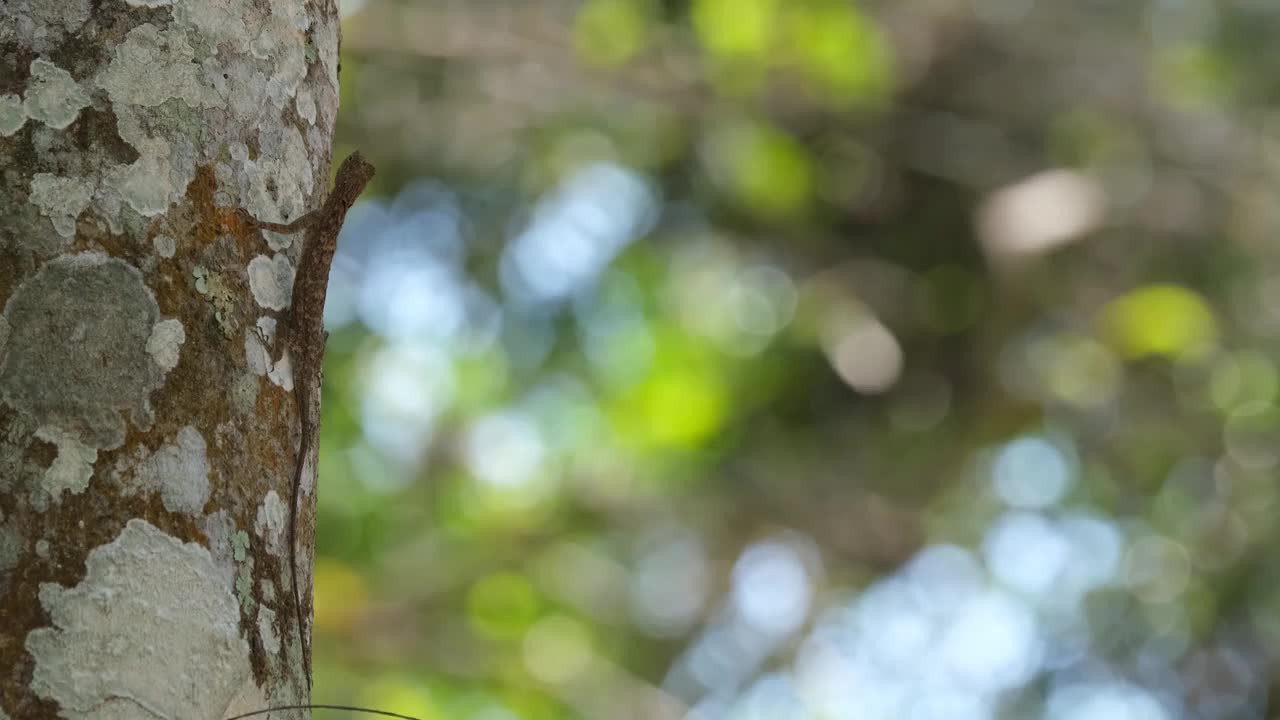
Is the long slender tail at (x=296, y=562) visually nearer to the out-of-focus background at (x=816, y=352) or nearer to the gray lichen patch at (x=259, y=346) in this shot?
the gray lichen patch at (x=259, y=346)

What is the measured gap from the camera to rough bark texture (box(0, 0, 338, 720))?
107 centimetres

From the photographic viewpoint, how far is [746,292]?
680cm

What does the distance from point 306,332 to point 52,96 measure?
12.0 inches

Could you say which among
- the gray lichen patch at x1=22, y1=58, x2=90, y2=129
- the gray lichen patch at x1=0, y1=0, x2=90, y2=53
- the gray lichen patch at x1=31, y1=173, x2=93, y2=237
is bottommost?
the gray lichen patch at x1=31, y1=173, x2=93, y2=237

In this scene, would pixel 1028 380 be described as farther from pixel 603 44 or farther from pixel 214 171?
pixel 214 171

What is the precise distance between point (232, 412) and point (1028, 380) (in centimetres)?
629

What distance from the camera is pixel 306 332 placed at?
1294 mm

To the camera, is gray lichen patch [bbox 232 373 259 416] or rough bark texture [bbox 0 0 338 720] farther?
gray lichen patch [bbox 232 373 259 416]

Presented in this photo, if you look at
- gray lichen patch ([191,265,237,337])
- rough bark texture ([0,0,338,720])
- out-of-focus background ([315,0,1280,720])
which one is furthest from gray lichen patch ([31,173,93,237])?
out-of-focus background ([315,0,1280,720])

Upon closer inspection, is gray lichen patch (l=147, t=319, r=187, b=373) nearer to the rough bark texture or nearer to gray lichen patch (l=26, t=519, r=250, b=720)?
the rough bark texture

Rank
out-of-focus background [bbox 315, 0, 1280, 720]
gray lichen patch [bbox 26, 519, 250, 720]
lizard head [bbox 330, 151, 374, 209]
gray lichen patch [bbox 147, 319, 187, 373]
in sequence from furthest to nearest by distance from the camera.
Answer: out-of-focus background [bbox 315, 0, 1280, 720]
lizard head [bbox 330, 151, 374, 209]
gray lichen patch [bbox 147, 319, 187, 373]
gray lichen patch [bbox 26, 519, 250, 720]

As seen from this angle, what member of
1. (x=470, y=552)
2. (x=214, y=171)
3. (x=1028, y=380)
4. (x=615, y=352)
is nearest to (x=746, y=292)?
(x=615, y=352)

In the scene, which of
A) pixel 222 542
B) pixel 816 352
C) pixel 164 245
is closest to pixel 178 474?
pixel 222 542

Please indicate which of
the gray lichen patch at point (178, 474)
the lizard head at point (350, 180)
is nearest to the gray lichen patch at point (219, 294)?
the gray lichen patch at point (178, 474)
